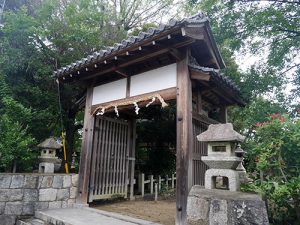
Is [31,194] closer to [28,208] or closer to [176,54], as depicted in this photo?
[28,208]

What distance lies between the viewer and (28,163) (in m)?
7.17

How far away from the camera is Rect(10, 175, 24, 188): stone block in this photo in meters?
6.06

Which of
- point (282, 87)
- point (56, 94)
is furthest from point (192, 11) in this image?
point (56, 94)

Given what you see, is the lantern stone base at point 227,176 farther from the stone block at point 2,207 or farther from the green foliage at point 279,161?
the stone block at point 2,207

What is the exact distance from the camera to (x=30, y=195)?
6.25 metres

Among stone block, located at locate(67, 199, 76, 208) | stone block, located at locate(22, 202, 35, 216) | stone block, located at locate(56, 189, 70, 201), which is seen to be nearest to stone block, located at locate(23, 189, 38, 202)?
stone block, located at locate(22, 202, 35, 216)

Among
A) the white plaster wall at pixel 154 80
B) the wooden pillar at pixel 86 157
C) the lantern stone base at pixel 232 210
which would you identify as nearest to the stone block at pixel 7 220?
the wooden pillar at pixel 86 157

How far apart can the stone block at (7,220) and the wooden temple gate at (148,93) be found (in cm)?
174

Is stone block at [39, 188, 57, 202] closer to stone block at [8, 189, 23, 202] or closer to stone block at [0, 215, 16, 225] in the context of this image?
stone block at [8, 189, 23, 202]

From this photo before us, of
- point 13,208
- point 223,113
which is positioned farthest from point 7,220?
point 223,113

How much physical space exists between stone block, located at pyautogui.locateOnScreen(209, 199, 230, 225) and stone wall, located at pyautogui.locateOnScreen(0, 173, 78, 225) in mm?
4975

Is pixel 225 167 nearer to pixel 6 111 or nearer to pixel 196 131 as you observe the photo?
pixel 196 131

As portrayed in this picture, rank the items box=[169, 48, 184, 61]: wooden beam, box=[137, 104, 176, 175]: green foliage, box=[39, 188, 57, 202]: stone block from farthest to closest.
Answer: box=[137, 104, 176, 175]: green foliage, box=[39, 188, 57, 202]: stone block, box=[169, 48, 184, 61]: wooden beam

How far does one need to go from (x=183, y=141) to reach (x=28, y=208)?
4.66 m
